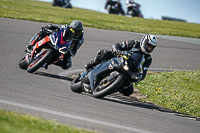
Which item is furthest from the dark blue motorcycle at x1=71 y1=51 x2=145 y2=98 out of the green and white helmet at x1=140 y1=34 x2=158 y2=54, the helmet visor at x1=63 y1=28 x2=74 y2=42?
the helmet visor at x1=63 y1=28 x2=74 y2=42

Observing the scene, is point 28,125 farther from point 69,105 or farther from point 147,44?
point 147,44

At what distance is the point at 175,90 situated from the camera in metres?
9.93

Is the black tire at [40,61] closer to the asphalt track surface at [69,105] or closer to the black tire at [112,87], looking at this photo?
the asphalt track surface at [69,105]

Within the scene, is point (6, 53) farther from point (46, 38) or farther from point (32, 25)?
point (32, 25)

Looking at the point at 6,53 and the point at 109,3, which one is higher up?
the point at 109,3

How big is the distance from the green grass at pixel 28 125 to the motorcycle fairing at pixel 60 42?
4.11 metres

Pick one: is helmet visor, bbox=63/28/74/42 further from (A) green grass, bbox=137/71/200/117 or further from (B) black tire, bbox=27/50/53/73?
(A) green grass, bbox=137/71/200/117

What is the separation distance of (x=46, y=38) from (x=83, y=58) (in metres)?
3.43

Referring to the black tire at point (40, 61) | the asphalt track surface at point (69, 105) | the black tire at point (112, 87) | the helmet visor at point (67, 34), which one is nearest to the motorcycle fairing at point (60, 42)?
the helmet visor at point (67, 34)

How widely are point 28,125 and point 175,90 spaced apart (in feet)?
20.0

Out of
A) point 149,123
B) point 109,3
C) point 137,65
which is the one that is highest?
point 109,3

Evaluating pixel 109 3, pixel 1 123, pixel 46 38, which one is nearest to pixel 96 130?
pixel 1 123

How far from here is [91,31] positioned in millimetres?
17922

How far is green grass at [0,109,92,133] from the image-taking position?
4204 millimetres
